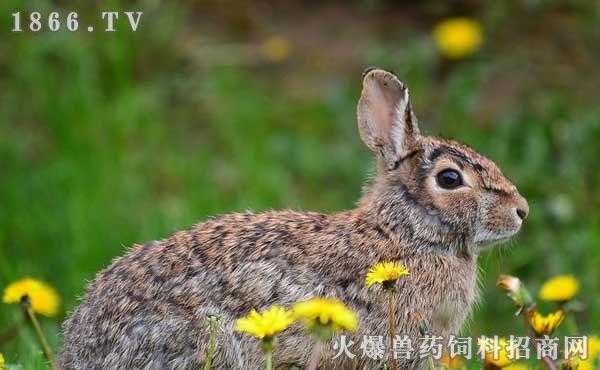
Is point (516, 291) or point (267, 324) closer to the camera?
point (267, 324)

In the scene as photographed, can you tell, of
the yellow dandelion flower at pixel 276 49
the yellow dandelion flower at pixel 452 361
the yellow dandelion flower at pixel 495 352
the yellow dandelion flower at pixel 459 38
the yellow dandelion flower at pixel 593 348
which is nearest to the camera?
the yellow dandelion flower at pixel 495 352

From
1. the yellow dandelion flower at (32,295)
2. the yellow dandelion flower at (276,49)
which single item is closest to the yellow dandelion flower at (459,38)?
the yellow dandelion flower at (276,49)

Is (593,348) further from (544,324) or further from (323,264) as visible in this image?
(323,264)

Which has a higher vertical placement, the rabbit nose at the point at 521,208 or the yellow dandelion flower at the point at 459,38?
the yellow dandelion flower at the point at 459,38

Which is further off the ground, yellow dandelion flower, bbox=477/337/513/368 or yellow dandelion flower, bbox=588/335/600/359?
yellow dandelion flower, bbox=477/337/513/368

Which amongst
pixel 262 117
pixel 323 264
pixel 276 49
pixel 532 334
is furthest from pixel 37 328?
pixel 276 49

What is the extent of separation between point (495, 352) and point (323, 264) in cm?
103

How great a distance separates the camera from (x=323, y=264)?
5.67 meters

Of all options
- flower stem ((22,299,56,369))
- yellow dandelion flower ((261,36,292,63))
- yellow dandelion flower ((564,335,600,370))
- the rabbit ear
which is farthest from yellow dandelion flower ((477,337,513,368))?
yellow dandelion flower ((261,36,292,63))

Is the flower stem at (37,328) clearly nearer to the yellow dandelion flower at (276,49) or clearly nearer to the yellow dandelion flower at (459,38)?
the yellow dandelion flower at (459,38)

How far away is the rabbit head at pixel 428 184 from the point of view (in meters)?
5.71

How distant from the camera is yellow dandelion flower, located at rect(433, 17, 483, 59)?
9.85 m

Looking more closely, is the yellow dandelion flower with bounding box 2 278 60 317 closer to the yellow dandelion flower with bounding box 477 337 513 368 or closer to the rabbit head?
the rabbit head

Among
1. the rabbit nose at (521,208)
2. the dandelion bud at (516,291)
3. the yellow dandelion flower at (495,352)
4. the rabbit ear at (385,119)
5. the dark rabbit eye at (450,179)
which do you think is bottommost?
the yellow dandelion flower at (495,352)
